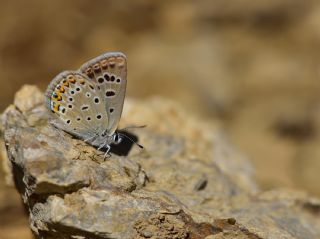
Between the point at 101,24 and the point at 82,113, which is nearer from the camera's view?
the point at 82,113

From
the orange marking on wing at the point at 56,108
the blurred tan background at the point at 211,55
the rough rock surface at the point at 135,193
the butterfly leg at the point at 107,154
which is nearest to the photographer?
the rough rock surface at the point at 135,193

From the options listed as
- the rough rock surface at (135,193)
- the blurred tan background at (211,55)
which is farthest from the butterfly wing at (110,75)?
the blurred tan background at (211,55)

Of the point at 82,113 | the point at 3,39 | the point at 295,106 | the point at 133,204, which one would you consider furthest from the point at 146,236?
the point at 3,39

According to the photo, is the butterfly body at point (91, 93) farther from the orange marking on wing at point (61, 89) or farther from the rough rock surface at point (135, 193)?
the rough rock surface at point (135, 193)

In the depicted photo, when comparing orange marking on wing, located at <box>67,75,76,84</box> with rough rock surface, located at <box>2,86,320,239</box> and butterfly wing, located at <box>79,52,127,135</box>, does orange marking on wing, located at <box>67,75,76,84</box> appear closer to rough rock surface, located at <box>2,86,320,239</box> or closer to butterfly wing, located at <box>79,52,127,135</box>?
butterfly wing, located at <box>79,52,127,135</box>

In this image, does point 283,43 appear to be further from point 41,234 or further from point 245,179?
point 41,234

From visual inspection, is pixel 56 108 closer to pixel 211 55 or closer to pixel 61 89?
pixel 61 89

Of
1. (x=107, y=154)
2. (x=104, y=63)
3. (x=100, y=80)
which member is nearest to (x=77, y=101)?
(x=100, y=80)
